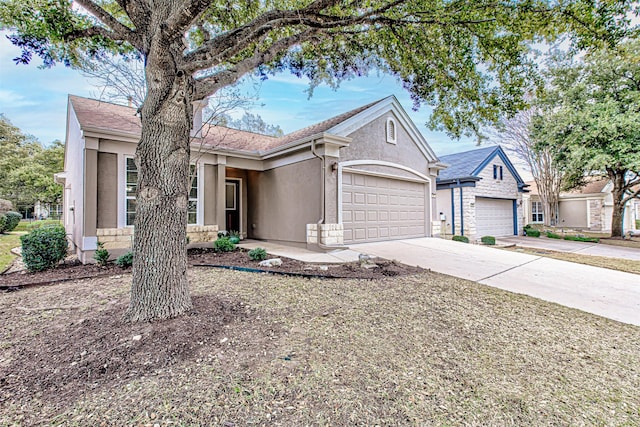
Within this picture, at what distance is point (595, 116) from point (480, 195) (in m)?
6.54

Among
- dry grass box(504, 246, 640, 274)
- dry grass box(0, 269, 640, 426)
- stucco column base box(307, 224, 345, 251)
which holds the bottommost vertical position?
dry grass box(504, 246, 640, 274)

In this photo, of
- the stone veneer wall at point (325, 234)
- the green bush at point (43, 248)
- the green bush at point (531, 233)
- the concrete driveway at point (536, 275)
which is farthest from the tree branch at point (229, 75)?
the green bush at point (531, 233)

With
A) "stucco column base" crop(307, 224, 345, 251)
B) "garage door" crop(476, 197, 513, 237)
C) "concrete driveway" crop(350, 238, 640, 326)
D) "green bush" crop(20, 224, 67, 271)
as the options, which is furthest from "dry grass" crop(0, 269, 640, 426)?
"garage door" crop(476, 197, 513, 237)

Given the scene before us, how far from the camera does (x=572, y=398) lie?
2336 millimetres

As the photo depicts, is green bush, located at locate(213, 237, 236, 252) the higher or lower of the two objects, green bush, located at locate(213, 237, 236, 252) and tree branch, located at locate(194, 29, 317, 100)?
the lower

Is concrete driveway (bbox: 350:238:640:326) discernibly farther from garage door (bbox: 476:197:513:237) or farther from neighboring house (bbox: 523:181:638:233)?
neighboring house (bbox: 523:181:638:233)

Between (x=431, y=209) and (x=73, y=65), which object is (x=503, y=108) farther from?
(x=73, y=65)

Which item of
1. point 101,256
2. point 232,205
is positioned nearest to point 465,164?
point 232,205

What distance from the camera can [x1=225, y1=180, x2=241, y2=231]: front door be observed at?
11.2 meters

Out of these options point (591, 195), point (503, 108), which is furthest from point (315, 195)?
point (591, 195)

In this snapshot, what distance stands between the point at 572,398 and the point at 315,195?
6.96 metres

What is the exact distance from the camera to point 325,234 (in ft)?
27.1

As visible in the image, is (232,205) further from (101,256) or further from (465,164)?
(465,164)

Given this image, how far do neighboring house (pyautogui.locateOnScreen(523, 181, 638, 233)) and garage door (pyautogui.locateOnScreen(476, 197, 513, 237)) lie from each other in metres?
7.96
